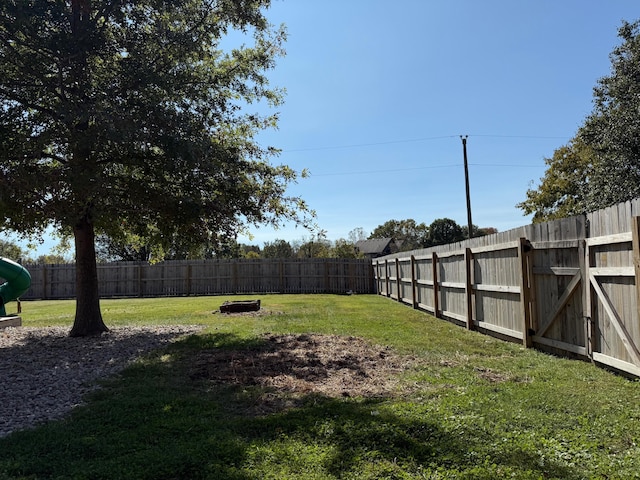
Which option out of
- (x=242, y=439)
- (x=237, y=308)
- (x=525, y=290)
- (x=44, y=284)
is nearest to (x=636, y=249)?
(x=525, y=290)

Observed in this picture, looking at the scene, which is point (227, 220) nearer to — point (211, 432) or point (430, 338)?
point (430, 338)

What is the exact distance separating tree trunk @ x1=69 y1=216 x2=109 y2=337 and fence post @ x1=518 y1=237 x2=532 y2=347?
821cm

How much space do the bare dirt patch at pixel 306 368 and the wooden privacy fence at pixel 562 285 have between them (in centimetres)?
211

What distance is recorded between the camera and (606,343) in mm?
5332

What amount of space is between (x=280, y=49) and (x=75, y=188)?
5680mm

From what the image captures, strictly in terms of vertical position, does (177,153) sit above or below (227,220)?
above

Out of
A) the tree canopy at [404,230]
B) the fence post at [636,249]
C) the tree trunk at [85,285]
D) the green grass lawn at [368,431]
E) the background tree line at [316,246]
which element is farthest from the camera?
the tree canopy at [404,230]

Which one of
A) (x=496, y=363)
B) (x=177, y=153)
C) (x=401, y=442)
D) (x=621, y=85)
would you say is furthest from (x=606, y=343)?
(x=621, y=85)

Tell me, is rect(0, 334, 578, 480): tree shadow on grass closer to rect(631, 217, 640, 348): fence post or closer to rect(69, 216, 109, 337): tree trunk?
rect(631, 217, 640, 348): fence post

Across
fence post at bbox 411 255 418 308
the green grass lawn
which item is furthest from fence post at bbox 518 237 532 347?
fence post at bbox 411 255 418 308

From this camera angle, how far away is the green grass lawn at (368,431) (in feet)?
10.2

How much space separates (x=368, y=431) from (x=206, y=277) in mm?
23407

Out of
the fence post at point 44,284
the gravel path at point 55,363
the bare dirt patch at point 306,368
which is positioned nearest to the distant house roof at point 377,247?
the fence post at point 44,284

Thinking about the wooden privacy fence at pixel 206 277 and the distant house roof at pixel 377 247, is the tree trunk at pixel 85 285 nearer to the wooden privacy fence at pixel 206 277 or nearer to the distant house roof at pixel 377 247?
the wooden privacy fence at pixel 206 277
